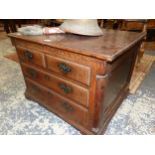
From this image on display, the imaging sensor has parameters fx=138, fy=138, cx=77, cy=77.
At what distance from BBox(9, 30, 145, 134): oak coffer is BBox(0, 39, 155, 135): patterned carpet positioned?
0.11m

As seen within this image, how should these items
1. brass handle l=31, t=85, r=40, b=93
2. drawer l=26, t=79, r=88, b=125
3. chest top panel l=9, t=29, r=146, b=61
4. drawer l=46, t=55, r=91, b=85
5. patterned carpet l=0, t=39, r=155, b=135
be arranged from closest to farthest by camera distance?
chest top panel l=9, t=29, r=146, b=61 < drawer l=46, t=55, r=91, b=85 < drawer l=26, t=79, r=88, b=125 < patterned carpet l=0, t=39, r=155, b=135 < brass handle l=31, t=85, r=40, b=93

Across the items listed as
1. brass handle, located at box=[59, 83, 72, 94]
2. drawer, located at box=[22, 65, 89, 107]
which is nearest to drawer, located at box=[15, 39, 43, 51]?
drawer, located at box=[22, 65, 89, 107]

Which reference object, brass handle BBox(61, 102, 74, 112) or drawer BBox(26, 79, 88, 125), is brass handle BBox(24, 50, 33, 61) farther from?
brass handle BBox(61, 102, 74, 112)

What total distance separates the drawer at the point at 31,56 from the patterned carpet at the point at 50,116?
0.52 metres

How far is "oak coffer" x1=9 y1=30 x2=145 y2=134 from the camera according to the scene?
0.78 metres

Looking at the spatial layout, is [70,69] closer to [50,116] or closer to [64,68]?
[64,68]

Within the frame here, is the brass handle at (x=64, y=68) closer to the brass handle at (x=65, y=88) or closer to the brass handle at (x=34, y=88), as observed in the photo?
the brass handle at (x=65, y=88)

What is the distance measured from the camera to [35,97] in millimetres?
1389

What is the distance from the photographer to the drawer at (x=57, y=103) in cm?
105

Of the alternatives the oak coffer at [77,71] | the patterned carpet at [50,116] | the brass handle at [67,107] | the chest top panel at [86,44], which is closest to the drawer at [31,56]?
the oak coffer at [77,71]

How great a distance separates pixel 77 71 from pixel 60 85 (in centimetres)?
24

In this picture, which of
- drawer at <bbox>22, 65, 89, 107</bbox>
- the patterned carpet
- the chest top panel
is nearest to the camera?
the chest top panel
